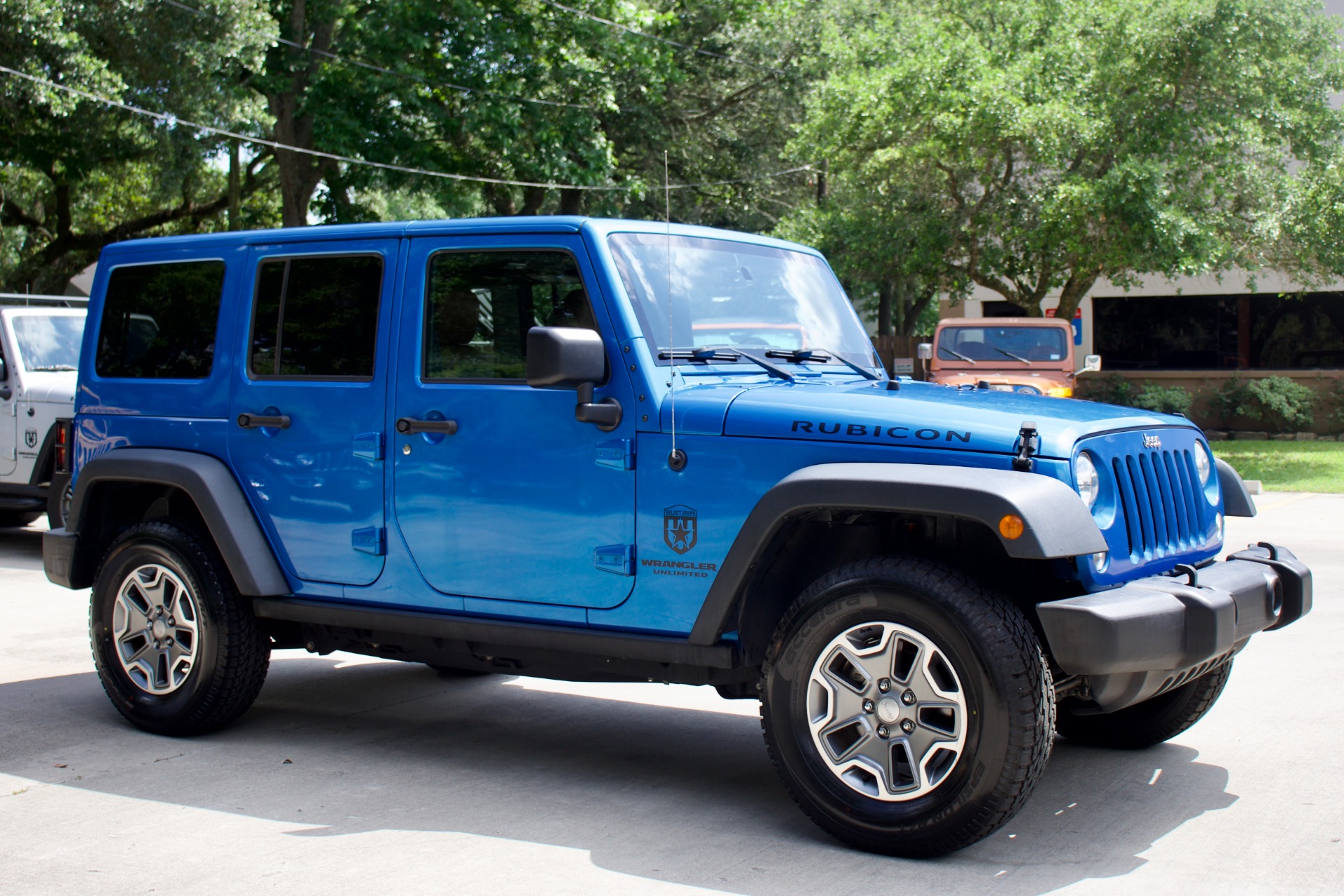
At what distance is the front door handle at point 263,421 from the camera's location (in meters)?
5.45

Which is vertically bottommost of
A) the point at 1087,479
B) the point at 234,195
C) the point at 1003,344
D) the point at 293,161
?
the point at 1087,479

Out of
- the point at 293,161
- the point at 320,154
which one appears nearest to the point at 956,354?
the point at 320,154

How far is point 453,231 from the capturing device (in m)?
5.14

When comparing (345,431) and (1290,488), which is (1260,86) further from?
(345,431)

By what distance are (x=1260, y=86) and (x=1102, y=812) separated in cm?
1823

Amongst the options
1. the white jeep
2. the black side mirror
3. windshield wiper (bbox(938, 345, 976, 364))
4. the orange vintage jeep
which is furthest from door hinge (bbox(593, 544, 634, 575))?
windshield wiper (bbox(938, 345, 976, 364))

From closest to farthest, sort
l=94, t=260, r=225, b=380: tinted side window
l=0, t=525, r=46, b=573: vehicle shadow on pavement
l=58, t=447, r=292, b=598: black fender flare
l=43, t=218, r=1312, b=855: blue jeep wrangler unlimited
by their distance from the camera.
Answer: l=43, t=218, r=1312, b=855: blue jeep wrangler unlimited → l=58, t=447, r=292, b=598: black fender flare → l=94, t=260, r=225, b=380: tinted side window → l=0, t=525, r=46, b=573: vehicle shadow on pavement

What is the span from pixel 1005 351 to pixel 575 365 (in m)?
14.0

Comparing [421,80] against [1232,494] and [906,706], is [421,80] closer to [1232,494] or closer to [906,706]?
[1232,494]

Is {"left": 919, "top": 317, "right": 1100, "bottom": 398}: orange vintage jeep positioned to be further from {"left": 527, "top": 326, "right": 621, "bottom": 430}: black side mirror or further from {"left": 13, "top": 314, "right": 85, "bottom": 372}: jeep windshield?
{"left": 527, "top": 326, "right": 621, "bottom": 430}: black side mirror

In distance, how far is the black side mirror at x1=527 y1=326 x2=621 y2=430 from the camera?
4.41m

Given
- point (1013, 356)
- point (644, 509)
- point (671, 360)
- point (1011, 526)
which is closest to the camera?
point (1011, 526)

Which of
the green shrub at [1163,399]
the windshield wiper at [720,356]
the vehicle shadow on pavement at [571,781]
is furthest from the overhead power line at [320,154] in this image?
the windshield wiper at [720,356]

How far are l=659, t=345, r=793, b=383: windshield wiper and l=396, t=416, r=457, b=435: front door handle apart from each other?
2.87 feet
